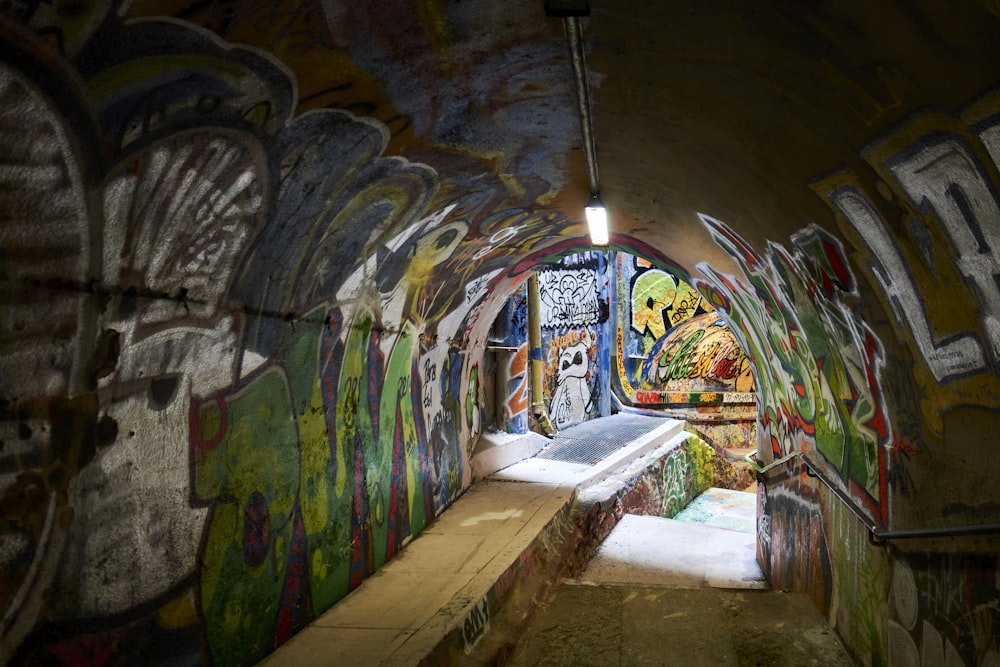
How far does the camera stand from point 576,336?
75.5 ft

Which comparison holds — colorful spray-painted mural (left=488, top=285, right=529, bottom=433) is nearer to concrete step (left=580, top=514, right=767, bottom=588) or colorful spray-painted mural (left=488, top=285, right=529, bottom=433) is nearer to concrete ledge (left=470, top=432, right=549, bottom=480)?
concrete ledge (left=470, top=432, right=549, bottom=480)

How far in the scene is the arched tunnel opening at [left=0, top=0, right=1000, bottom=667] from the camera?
261 cm

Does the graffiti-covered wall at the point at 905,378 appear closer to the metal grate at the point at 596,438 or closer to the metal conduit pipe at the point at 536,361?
the metal grate at the point at 596,438

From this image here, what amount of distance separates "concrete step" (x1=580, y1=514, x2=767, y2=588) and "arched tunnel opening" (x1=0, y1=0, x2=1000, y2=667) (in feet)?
8.61

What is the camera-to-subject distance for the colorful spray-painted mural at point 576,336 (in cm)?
2216

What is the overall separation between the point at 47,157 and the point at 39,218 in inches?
10.2

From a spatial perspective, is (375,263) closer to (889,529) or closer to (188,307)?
(188,307)

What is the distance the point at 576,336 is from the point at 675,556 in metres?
13.1

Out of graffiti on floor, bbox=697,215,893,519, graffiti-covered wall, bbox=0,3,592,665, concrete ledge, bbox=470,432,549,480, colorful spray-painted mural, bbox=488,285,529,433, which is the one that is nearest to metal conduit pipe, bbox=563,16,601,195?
graffiti-covered wall, bbox=0,3,592,665

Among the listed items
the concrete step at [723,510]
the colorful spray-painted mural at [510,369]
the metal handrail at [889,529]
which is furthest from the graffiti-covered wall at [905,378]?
the concrete step at [723,510]

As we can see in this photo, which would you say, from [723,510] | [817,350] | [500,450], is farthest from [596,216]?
[723,510]

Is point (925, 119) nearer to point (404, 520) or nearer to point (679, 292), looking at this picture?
point (404, 520)

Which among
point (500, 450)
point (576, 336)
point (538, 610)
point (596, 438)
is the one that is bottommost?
point (538, 610)

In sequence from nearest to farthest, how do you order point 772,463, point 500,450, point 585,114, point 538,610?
point 585,114 < point 538,610 < point 772,463 < point 500,450
